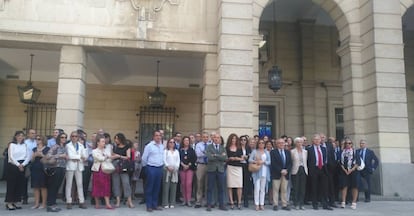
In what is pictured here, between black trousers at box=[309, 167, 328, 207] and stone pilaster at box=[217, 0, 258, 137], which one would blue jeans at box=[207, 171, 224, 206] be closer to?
stone pilaster at box=[217, 0, 258, 137]

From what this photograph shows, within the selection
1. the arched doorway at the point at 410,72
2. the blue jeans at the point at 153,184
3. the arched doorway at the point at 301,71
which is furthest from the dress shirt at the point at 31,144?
the arched doorway at the point at 410,72

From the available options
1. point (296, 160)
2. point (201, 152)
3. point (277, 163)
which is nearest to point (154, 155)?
point (201, 152)

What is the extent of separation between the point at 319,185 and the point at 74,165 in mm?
5799

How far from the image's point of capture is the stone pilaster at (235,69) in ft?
33.5

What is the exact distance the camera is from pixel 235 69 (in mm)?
10430

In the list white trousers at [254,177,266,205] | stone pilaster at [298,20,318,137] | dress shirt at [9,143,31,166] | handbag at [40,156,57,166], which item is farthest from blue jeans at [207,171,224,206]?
stone pilaster at [298,20,318,137]

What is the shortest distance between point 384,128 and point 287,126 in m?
4.62

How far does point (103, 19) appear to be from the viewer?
11.0m

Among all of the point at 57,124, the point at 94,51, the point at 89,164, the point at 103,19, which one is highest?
the point at 103,19

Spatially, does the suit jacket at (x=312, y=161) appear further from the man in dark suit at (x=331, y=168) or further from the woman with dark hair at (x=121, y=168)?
the woman with dark hair at (x=121, y=168)

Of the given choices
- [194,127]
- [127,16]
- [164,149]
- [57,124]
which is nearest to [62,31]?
[127,16]

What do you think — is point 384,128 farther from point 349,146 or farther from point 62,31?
point 62,31

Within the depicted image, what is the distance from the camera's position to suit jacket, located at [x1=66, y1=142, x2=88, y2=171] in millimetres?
8391

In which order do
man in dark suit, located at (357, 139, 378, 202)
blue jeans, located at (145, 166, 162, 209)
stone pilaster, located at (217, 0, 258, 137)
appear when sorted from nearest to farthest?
blue jeans, located at (145, 166, 162, 209) < man in dark suit, located at (357, 139, 378, 202) < stone pilaster, located at (217, 0, 258, 137)
